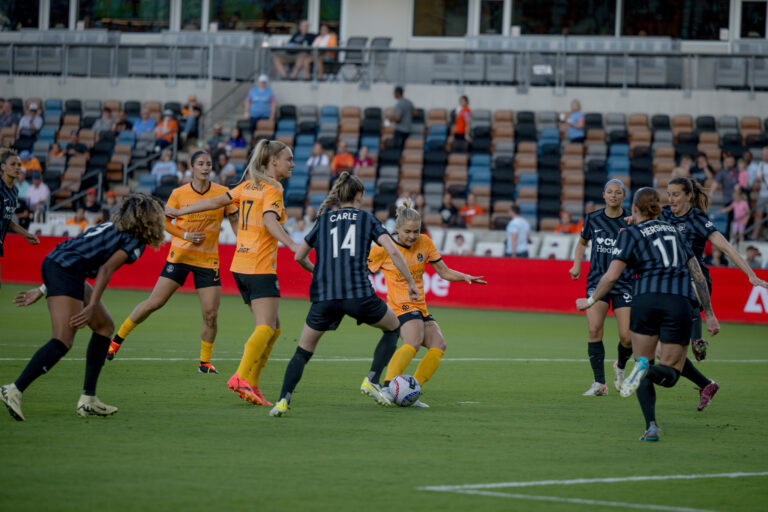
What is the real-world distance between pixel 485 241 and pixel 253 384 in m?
18.0

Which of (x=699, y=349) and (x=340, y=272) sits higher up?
(x=340, y=272)

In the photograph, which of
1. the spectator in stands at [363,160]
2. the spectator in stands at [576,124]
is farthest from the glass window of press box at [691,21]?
the spectator in stands at [363,160]

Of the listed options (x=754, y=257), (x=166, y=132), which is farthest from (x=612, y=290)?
(x=166, y=132)

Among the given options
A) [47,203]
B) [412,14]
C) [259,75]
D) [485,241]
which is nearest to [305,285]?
[485,241]

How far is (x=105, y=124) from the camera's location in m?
33.6

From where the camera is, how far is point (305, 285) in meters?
26.0

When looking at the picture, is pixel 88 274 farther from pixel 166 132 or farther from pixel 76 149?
pixel 76 149

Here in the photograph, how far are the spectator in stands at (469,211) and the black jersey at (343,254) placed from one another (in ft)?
61.1

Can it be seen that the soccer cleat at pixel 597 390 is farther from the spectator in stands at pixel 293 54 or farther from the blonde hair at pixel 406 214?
the spectator in stands at pixel 293 54

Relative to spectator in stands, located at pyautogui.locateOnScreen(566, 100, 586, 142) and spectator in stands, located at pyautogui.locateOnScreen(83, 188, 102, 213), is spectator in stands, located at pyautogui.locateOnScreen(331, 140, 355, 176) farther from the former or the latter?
spectator in stands, located at pyautogui.locateOnScreen(83, 188, 102, 213)

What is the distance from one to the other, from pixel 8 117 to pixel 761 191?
70.0 ft

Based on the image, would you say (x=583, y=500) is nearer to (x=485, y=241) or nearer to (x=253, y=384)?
(x=253, y=384)

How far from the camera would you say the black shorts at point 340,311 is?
941 cm

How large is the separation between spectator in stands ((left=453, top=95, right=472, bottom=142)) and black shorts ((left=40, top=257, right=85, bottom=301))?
75.4 feet
